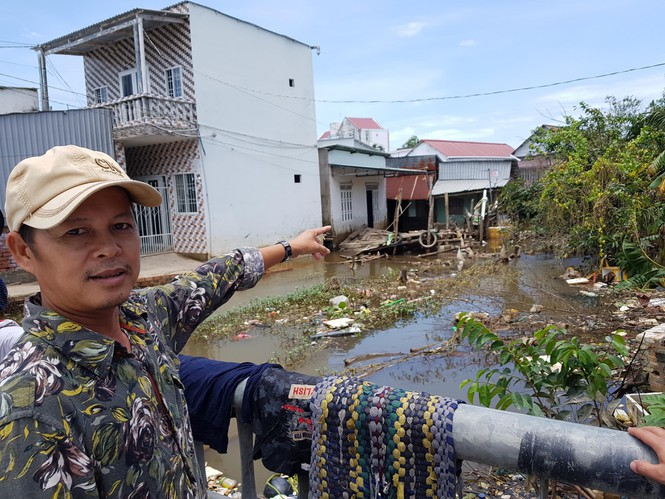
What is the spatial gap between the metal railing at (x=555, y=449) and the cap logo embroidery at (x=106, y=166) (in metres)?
0.99

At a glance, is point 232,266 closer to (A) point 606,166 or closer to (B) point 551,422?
(B) point 551,422

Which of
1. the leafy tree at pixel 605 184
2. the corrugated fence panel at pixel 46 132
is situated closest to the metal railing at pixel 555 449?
the leafy tree at pixel 605 184

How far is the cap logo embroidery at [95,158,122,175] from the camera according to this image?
115cm

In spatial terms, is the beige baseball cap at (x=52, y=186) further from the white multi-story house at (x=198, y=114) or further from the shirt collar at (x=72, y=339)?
the white multi-story house at (x=198, y=114)

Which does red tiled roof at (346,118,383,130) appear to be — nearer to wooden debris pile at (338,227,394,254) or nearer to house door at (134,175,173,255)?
wooden debris pile at (338,227,394,254)

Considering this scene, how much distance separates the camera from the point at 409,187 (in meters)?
24.1

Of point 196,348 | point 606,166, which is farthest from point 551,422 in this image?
point 606,166

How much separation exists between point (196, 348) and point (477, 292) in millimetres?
5919

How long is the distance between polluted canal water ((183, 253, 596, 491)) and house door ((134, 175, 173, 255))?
14.8 ft

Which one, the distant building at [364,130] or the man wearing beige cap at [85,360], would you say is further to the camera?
Answer: the distant building at [364,130]

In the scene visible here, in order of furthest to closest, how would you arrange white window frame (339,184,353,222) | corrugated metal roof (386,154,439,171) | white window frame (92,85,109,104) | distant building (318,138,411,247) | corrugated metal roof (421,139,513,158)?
corrugated metal roof (421,139,513,158)
corrugated metal roof (386,154,439,171)
white window frame (339,184,353,222)
distant building (318,138,411,247)
white window frame (92,85,109,104)

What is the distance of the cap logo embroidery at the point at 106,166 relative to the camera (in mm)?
1148

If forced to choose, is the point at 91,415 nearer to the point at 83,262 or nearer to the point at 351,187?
the point at 83,262

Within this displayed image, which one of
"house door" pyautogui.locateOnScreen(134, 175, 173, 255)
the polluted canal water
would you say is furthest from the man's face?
"house door" pyautogui.locateOnScreen(134, 175, 173, 255)
